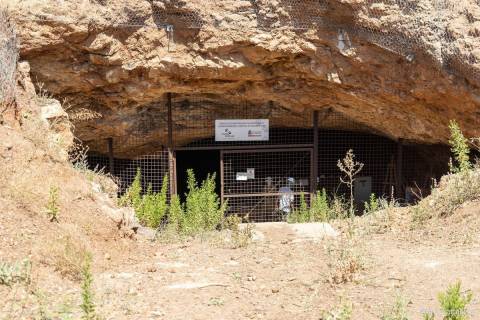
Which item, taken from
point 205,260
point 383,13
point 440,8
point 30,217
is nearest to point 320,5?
point 383,13

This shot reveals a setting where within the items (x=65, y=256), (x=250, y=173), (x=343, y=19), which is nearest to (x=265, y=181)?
(x=250, y=173)

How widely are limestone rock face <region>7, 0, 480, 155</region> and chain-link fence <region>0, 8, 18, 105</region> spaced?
1.50ft

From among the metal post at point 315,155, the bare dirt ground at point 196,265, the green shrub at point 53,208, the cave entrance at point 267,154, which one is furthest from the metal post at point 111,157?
the green shrub at point 53,208

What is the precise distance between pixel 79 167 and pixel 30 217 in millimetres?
2068

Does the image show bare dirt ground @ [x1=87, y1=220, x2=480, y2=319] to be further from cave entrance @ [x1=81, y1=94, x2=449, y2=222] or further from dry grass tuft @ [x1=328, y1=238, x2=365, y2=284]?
cave entrance @ [x1=81, y1=94, x2=449, y2=222]

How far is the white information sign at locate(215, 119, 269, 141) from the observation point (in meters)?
7.69

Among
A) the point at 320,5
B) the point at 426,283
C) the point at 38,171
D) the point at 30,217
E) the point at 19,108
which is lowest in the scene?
the point at 426,283

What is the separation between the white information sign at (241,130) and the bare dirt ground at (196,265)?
2858 mm

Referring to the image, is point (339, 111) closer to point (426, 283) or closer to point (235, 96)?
point (235, 96)

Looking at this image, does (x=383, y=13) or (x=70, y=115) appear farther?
(x=70, y=115)

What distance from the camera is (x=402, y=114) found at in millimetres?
7402

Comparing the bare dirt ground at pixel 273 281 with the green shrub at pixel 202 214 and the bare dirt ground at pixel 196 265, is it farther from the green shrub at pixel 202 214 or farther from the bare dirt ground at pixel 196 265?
the green shrub at pixel 202 214

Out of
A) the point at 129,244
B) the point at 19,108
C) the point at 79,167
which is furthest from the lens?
the point at 79,167

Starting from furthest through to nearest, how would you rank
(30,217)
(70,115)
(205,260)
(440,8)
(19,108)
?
1. (70,115)
2. (440,8)
3. (19,108)
4. (205,260)
5. (30,217)
